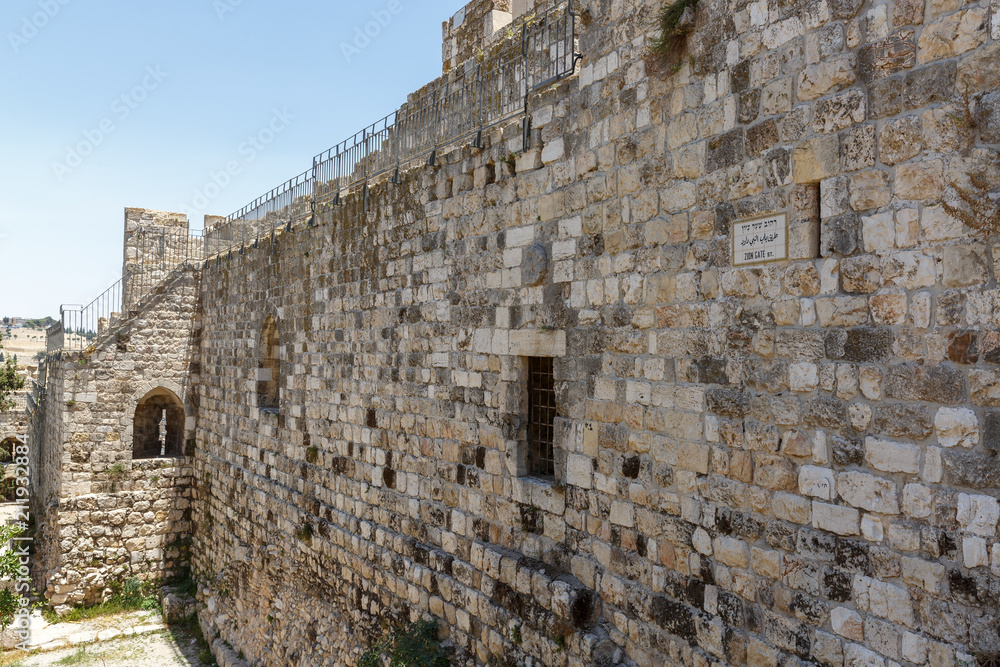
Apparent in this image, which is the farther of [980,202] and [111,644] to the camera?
[111,644]

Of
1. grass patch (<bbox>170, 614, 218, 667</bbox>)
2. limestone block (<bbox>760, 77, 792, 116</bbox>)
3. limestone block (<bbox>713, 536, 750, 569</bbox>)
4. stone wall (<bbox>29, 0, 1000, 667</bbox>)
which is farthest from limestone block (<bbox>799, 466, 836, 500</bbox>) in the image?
grass patch (<bbox>170, 614, 218, 667</bbox>)

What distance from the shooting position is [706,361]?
3.96m

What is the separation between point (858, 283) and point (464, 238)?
3.55 m

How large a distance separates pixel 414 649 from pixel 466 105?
15.8 ft

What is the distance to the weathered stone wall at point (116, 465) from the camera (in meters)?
11.9

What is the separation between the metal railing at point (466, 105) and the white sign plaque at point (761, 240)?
2.08m

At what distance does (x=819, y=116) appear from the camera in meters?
3.41

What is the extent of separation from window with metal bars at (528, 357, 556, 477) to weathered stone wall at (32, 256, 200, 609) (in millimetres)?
9706

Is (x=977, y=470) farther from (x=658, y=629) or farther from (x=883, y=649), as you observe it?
(x=658, y=629)

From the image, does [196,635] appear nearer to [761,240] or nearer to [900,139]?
[761,240]

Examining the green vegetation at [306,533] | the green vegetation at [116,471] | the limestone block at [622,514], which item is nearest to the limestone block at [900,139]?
the limestone block at [622,514]

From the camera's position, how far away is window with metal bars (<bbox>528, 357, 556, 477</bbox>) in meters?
5.48

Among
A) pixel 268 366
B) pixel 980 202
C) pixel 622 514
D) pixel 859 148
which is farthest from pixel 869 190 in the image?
pixel 268 366

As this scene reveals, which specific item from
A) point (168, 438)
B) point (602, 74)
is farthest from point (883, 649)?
point (168, 438)
